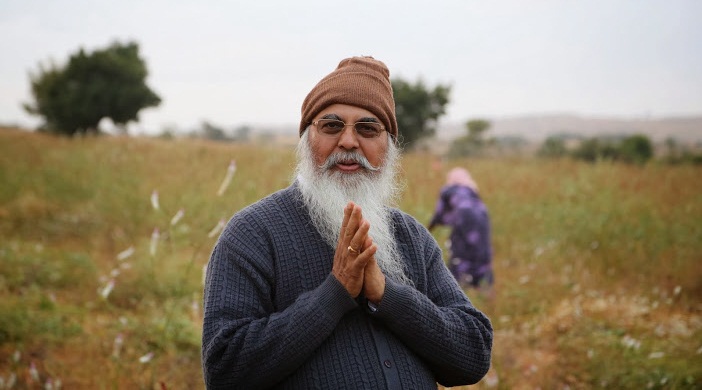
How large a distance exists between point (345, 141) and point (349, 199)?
0.73 ft

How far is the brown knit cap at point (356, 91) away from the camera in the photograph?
69.5 inches

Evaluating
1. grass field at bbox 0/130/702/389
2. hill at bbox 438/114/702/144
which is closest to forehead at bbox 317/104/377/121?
grass field at bbox 0/130/702/389

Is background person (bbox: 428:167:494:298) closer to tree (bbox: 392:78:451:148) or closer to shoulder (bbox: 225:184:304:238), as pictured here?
shoulder (bbox: 225:184:304:238)

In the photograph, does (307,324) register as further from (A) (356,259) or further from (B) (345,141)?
(B) (345,141)

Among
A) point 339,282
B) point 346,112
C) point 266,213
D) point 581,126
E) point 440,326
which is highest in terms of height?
point 346,112

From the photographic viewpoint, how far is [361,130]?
1.79 meters

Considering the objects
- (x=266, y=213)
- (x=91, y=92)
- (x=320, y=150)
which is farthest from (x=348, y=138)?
(x=91, y=92)

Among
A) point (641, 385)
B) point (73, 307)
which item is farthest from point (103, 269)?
point (641, 385)

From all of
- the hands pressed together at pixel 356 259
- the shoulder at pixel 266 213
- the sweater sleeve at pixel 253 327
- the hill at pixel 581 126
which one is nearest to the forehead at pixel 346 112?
the shoulder at pixel 266 213

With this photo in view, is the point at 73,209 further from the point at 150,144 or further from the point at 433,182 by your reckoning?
the point at 433,182

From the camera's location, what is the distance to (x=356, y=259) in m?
1.43

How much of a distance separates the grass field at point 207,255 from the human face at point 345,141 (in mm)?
1051

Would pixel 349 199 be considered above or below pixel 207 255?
above

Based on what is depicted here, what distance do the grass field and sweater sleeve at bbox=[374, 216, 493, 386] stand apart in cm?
113
